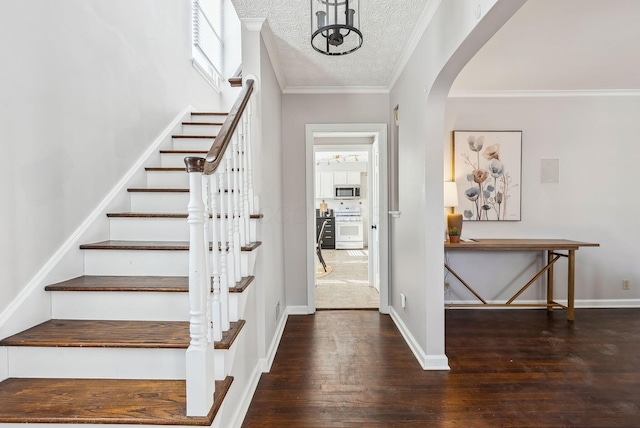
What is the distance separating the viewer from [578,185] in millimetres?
3480

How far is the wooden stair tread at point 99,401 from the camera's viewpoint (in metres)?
1.13

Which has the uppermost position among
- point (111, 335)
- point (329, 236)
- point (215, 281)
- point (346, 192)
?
point (346, 192)

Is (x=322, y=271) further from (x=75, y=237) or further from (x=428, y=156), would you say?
(x=75, y=237)

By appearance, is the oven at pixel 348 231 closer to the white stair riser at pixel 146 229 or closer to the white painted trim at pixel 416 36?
the white painted trim at pixel 416 36

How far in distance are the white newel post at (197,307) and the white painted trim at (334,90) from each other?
2.54 m

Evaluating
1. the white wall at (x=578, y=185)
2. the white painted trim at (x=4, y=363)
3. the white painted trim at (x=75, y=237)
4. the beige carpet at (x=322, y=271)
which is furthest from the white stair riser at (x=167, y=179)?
the beige carpet at (x=322, y=271)

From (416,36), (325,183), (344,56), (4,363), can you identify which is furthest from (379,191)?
(325,183)

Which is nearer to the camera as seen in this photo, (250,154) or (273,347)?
(250,154)

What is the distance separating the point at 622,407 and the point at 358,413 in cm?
160

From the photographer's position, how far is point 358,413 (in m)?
1.79

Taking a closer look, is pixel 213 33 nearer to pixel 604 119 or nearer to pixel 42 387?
pixel 42 387

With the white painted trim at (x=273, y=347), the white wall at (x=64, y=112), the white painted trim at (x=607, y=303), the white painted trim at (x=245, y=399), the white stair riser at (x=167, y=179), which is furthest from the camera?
the white painted trim at (x=607, y=303)

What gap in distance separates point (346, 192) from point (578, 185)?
5723 mm

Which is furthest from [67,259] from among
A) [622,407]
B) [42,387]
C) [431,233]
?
[622,407]
